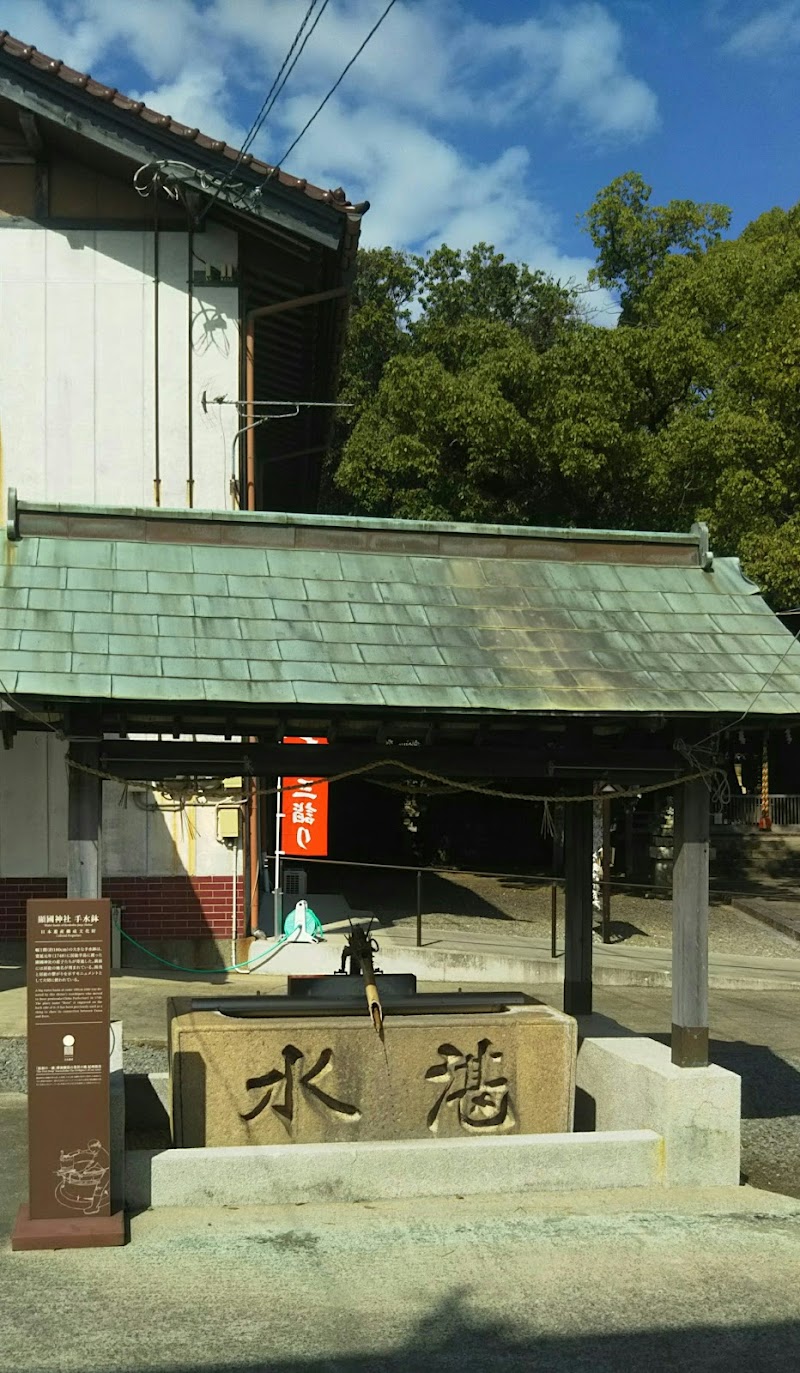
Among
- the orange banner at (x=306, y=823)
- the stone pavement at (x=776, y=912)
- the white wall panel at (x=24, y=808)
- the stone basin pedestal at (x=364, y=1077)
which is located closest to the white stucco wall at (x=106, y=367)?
the white wall panel at (x=24, y=808)

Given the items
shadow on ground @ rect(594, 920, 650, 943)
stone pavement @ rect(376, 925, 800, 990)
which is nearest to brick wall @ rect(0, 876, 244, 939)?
stone pavement @ rect(376, 925, 800, 990)

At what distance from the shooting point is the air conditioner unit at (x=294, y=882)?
A: 2047 cm

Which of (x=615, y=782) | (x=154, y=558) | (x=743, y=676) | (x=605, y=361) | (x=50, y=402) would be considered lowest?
(x=615, y=782)

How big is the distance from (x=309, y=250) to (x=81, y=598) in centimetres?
936

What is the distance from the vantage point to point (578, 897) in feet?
34.0

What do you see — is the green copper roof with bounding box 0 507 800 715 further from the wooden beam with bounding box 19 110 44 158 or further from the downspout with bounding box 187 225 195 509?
the wooden beam with bounding box 19 110 44 158

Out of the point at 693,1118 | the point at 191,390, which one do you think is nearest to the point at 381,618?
the point at 693,1118

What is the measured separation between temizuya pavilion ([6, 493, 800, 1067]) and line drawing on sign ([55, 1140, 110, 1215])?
1458mm

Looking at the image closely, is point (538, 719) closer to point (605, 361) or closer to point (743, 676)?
point (743, 676)

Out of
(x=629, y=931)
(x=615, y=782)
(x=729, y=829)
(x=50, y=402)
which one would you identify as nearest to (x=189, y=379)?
(x=50, y=402)

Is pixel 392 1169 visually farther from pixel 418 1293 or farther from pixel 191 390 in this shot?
pixel 191 390

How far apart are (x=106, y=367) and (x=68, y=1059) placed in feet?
35.3

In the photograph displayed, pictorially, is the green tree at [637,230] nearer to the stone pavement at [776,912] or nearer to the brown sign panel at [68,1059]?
the stone pavement at [776,912]

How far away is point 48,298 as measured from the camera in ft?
53.6
